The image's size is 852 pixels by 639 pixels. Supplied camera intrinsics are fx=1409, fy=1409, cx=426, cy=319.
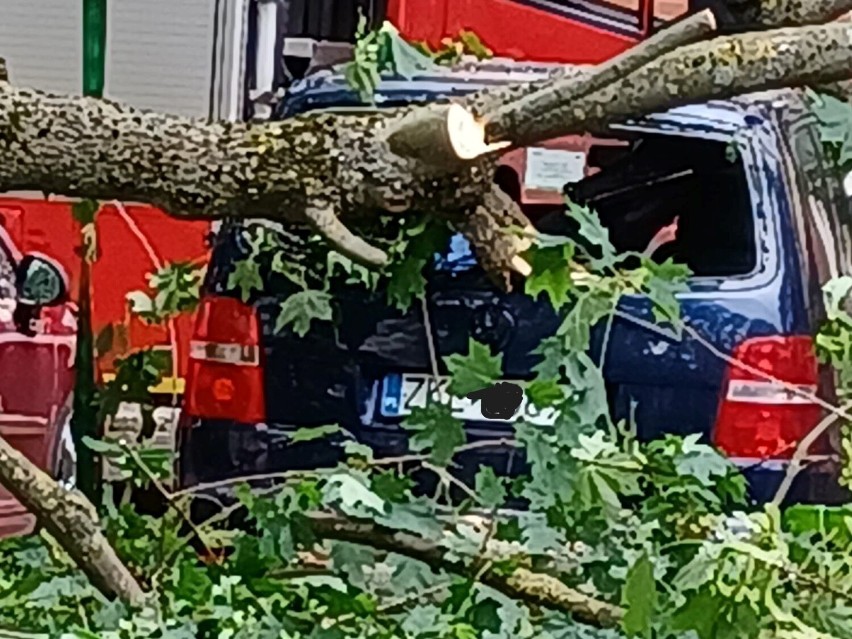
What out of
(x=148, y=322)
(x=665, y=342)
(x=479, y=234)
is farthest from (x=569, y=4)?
(x=479, y=234)

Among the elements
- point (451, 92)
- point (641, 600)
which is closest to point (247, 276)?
point (451, 92)

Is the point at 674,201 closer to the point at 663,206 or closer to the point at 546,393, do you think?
the point at 663,206

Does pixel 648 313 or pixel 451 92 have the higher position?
pixel 451 92

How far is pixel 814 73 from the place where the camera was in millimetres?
1326

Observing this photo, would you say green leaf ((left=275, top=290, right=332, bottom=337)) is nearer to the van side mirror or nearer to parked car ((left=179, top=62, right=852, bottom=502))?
parked car ((left=179, top=62, right=852, bottom=502))

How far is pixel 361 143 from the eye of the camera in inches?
Result: 57.3

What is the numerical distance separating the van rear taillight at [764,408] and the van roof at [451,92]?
38 centimetres

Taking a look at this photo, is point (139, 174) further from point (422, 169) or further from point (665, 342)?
point (665, 342)

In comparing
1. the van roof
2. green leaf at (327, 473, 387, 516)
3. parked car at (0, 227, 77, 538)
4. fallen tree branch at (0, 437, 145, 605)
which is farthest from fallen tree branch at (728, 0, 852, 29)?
parked car at (0, 227, 77, 538)

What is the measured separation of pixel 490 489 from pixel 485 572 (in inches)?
4.1

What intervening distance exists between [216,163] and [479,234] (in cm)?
32

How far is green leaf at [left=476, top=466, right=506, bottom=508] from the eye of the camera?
160cm

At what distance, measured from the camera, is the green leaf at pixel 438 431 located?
163 centimetres

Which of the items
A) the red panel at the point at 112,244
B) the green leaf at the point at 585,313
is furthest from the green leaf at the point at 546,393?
the red panel at the point at 112,244
